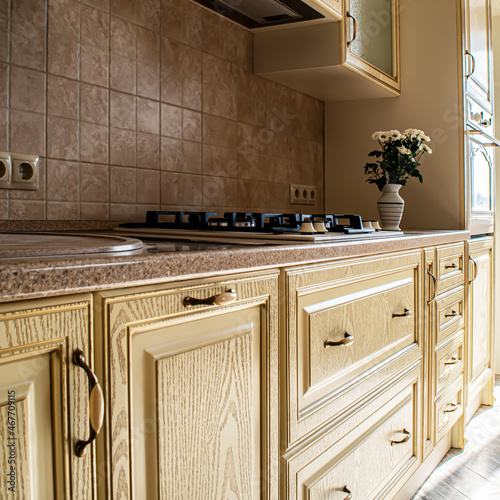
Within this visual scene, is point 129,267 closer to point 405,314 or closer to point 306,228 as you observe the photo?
point 306,228

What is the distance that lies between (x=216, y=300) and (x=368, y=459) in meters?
0.76

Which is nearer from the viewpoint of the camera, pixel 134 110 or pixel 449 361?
pixel 134 110

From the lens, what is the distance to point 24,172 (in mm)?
1221

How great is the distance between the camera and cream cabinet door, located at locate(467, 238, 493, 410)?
2.21m

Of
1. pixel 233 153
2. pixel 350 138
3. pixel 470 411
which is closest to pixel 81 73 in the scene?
pixel 233 153

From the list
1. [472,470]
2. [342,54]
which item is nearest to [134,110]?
[342,54]

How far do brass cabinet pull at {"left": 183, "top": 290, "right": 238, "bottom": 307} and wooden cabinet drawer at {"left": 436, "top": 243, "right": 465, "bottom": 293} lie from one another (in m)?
1.13

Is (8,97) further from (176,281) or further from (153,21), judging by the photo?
(176,281)

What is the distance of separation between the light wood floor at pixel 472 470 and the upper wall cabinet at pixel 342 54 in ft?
5.08

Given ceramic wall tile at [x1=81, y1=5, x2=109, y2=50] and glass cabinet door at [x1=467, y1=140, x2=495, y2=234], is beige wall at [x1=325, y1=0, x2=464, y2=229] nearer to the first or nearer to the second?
glass cabinet door at [x1=467, y1=140, x2=495, y2=234]

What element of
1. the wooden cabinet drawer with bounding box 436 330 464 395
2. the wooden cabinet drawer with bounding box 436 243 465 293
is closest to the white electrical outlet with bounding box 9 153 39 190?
the wooden cabinet drawer with bounding box 436 243 465 293

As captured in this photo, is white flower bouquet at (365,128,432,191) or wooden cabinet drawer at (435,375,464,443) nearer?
wooden cabinet drawer at (435,375,464,443)

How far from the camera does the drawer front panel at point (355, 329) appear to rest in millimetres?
1013

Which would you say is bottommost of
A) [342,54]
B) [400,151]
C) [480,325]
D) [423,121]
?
[480,325]
